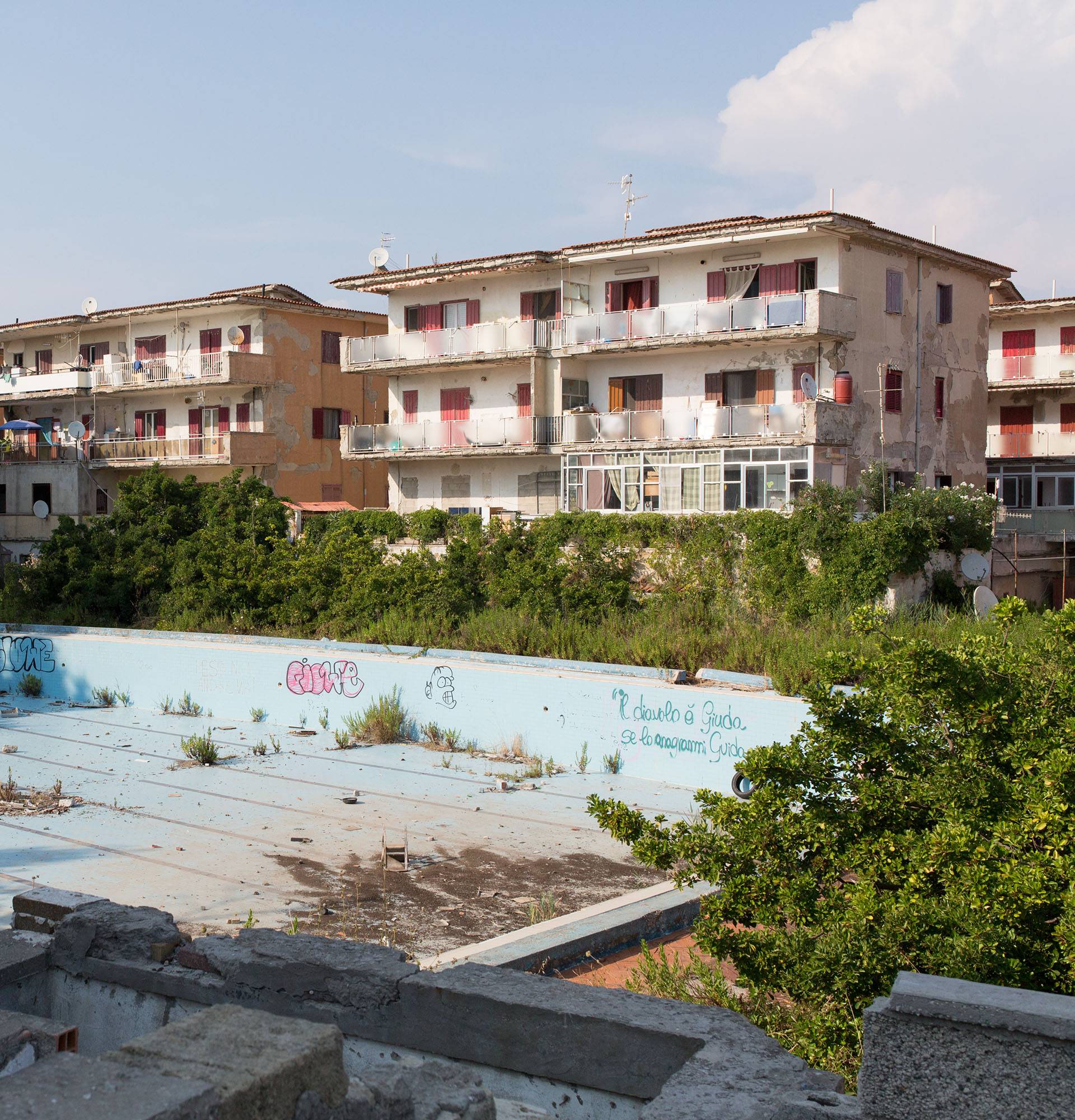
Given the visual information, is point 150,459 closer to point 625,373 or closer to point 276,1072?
point 625,373

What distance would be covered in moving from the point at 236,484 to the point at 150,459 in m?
15.9

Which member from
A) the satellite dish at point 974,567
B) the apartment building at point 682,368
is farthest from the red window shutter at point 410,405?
the satellite dish at point 974,567

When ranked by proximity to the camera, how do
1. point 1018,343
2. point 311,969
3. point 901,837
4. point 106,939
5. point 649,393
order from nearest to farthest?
point 311,969
point 106,939
point 901,837
point 649,393
point 1018,343

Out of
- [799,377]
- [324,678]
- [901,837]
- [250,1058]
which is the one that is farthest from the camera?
[799,377]

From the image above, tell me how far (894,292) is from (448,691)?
21097mm

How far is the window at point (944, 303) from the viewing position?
38.4 meters

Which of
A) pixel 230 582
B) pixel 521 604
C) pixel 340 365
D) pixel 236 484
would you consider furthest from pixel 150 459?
pixel 521 604

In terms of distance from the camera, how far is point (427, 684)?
2252cm

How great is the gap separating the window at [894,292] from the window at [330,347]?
23.1 m

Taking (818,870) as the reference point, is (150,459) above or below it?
above

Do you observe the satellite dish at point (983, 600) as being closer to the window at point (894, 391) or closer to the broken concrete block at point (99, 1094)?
the window at point (894, 391)

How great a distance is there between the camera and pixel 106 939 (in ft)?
20.9

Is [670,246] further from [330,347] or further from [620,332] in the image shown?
[330,347]

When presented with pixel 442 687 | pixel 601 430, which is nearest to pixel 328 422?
pixel 601 430
